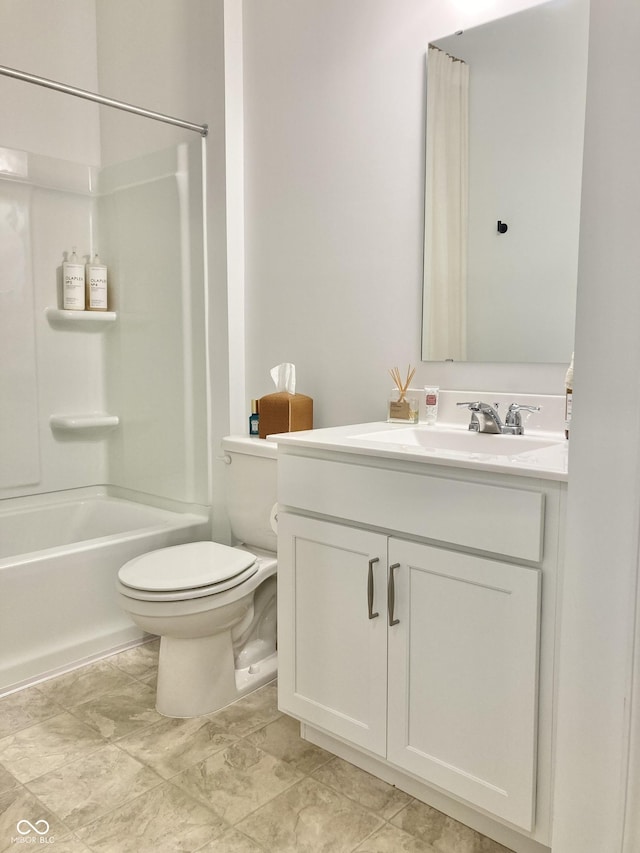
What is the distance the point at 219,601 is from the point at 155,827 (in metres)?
0.57

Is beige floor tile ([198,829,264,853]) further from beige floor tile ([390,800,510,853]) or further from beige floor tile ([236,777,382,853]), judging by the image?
beige floor tile ([390,800,510,853])

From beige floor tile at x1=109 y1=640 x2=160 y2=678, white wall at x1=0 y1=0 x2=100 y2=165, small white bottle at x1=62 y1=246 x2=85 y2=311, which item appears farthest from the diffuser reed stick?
white wall at x1=0 y1=0 x2=100 y2=165

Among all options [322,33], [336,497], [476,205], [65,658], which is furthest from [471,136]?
[65,658]

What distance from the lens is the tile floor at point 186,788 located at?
4.79ft

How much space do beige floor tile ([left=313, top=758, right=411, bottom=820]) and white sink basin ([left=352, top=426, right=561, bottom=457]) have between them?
2.69ft

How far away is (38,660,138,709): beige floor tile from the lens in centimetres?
207

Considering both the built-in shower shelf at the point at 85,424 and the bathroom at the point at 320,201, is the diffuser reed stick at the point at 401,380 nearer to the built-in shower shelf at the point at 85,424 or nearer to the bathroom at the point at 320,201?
the bathroom at the point at 320,201

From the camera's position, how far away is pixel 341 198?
87.1 inches

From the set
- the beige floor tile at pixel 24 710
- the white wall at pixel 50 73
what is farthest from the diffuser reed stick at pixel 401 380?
the white wall at pixel 50 73

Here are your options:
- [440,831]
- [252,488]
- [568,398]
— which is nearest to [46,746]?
[252,488]

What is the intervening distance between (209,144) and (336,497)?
1.59 metres

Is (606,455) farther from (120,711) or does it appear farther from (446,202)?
(120,711)

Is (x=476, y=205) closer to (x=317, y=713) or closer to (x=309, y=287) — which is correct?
(x=309, y=287)

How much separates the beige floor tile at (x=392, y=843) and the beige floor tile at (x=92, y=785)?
0.53 m
